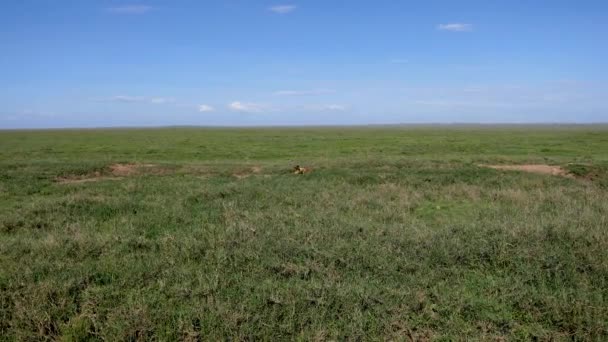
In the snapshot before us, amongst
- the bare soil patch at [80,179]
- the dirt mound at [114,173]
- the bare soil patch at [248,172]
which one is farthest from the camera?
the bare soil patch at [248,172]

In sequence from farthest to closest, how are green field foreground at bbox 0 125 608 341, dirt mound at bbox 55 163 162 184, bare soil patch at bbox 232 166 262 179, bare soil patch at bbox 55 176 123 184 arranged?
1. bare soil patch at bbox 232 166 262 179
2. dirt mound at bbox 55 163 162 184
3. bare soil patch at bbox 55 176 123 184
4. green field foreground at bbox 0 125 608 341

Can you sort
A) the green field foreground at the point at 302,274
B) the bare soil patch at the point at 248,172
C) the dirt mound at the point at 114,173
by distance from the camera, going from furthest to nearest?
the bare soil patch at the point at 248,172 < the dirt mound at the point at 114,173 < the green field foreground at the point at 302,274

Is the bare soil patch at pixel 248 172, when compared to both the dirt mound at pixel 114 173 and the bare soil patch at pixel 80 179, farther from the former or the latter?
the bare soil patch at pixel 80 179

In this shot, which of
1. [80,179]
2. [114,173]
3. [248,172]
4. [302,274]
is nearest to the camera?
[302,274]

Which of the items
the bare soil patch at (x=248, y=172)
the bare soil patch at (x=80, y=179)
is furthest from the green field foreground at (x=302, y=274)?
the bare soil patch at (x=248, y=172)

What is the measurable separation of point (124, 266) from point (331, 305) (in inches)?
108

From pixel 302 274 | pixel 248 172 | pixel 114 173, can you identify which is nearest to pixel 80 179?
pixel 114 173

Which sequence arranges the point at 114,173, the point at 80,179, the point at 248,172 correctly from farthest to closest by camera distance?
1. the point at 248,172
2. the point at 114,173
3. the point at 80,179

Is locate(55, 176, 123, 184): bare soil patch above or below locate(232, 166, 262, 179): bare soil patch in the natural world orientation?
below

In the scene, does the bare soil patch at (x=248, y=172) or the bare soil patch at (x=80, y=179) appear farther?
the bare soil patch at (x=248, y=172)

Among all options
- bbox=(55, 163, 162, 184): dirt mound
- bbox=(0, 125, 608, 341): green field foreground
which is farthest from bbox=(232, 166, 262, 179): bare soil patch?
bbox=(0, 125, 608, 341): green field foreground

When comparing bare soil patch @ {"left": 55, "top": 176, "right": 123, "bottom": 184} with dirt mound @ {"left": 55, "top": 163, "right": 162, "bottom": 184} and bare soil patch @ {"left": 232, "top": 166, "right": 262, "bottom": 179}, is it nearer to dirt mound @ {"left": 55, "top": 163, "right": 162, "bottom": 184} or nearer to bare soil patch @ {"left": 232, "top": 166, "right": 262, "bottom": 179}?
dirt mound @ {"left": 55, "top": 163, "right": 162, "bottom": 184}

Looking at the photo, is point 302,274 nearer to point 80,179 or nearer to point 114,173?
point 80,179

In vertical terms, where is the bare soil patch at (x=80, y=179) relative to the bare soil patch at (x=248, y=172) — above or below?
below
